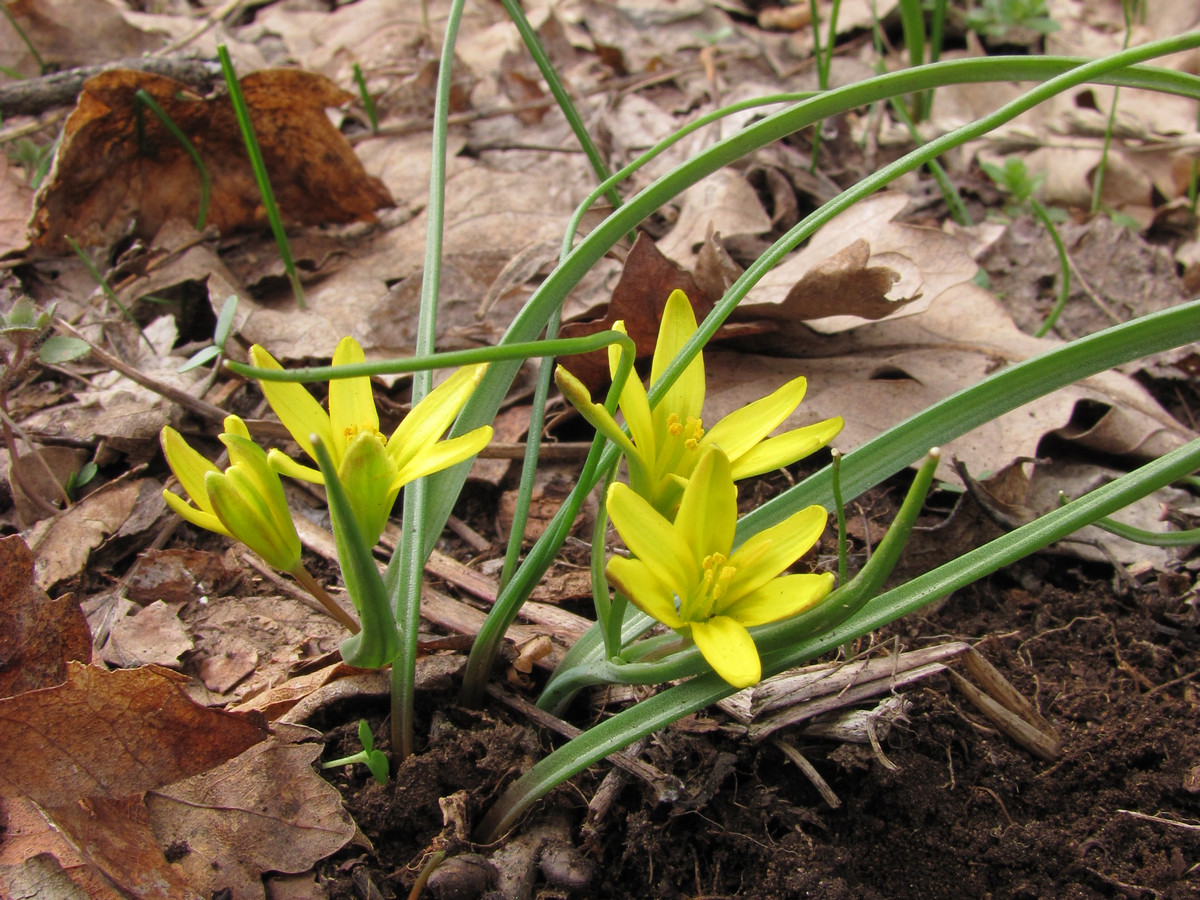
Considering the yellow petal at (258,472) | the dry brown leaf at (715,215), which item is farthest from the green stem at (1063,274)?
the yellow petal at (258,472)

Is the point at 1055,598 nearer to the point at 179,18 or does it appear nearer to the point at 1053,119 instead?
the point at 1053,119

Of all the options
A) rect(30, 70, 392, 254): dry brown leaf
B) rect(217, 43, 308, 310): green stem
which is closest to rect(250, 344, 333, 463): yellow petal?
rect(217, 43, 308, 310): green stem

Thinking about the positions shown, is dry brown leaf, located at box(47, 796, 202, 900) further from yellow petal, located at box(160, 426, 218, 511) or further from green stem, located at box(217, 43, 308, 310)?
green stem, located at box(217, 43, 308, 310)

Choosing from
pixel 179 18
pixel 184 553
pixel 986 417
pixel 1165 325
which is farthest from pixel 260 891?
pixel 179 18

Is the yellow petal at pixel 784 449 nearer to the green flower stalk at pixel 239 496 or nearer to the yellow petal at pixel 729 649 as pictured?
the yellow petal at pixel 729 649

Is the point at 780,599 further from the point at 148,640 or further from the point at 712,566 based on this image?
the point at 148,640

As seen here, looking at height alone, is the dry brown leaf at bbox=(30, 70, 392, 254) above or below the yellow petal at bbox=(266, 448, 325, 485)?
above
